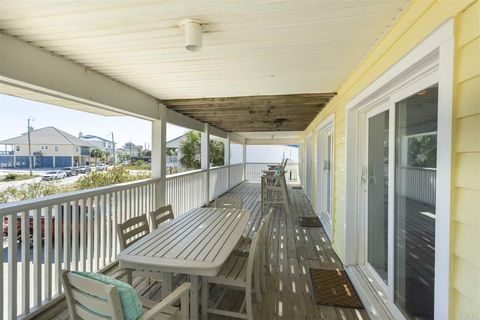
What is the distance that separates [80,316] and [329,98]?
395 centimetres

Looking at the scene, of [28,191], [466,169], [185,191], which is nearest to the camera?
[466,169]

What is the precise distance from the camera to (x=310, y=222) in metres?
4.85

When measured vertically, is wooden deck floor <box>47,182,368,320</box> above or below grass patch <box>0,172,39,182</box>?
below

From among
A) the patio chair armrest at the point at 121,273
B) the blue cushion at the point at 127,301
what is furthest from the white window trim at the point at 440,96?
the patio chair armrest at the point at 121,273

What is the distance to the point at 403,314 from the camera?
5.91 ft

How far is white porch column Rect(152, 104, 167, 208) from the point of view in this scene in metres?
3.98

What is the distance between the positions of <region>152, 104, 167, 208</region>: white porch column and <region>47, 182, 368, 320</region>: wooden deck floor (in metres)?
1.62

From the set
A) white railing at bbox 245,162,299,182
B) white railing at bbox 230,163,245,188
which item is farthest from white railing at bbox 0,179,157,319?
white railing at bbox 245,162,299,182

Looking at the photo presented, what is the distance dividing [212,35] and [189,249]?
1623 millimetres

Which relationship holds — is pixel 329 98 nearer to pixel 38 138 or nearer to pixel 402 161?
pixel 402 161

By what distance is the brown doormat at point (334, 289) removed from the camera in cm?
221

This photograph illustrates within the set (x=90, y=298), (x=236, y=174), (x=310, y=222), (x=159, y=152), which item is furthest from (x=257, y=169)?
(x=90, y=298)

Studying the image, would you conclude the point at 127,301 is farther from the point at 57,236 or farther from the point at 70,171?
the point at 70,171

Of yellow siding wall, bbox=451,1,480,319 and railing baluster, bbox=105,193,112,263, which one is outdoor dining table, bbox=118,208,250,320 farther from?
yellow siding wall, bbox=451,1,480,319
